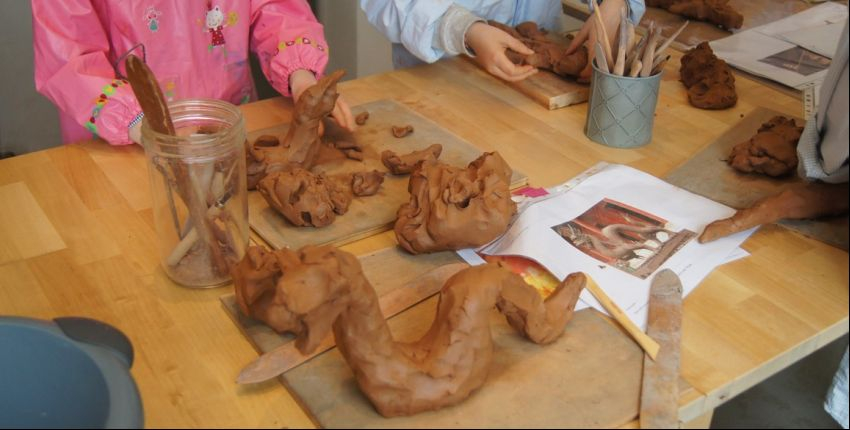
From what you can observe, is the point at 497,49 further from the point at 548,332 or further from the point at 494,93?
the point at 548,332

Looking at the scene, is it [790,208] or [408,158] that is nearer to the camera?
[790,208]

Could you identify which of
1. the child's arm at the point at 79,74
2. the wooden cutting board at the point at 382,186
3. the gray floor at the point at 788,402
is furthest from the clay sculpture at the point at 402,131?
the gray floor at the point at 788,402

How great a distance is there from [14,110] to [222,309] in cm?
193

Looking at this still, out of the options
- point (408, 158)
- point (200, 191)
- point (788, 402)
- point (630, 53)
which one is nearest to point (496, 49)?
point (630, 53)

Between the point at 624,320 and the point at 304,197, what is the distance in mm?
497

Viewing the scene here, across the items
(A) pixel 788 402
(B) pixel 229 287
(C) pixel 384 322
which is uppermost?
(C) pixel 384 322

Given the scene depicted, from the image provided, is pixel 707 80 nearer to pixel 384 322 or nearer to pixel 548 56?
pixel 548 56

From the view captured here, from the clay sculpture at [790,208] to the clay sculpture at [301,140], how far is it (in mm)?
637

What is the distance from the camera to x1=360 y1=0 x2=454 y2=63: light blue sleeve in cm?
172

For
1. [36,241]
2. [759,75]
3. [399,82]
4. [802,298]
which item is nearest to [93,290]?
[36,241]

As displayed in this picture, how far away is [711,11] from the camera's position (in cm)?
201

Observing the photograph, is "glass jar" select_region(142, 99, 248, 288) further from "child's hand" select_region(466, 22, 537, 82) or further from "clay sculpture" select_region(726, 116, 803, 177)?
"clay sculpture" select_region(726, 116, 803, 177)

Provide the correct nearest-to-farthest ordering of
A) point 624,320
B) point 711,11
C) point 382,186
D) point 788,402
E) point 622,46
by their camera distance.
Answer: point 624,320 → point 382,186 → point 622,46 → point 711,11 → point 788,402

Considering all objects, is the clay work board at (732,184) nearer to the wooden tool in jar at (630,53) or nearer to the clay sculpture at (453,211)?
the wooden tool in jar at (630,53)
